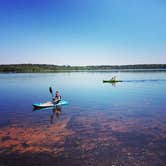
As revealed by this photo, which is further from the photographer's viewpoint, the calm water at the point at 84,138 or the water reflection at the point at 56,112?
the water reflection at the point at 56,112

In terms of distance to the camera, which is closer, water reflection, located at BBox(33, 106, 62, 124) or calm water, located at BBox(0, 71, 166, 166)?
calm water, located at BBox(0, 71, 166, 166)

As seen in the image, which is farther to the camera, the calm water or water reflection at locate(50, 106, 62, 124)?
water reflection at locate(50, 106, 62, 124)

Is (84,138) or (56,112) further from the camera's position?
(56,112)

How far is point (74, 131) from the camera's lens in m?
16.2

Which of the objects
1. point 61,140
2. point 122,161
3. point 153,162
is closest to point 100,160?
point 122,161

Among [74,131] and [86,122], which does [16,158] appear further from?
[86,122]

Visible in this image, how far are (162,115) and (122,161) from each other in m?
11.3

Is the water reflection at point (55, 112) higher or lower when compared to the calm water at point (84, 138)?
lower

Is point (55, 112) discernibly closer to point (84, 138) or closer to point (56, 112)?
point (56, 112)

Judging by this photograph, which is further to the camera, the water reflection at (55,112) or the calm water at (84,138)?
the water reflection at (55,112)

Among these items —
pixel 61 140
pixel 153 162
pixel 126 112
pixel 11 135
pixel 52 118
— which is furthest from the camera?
pixel 126 112

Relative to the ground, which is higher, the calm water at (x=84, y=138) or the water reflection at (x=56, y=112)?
the calm water at (x=84, y=138)

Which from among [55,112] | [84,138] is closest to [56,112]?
[55,112]

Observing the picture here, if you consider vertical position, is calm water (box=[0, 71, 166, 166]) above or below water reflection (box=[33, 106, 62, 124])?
above
